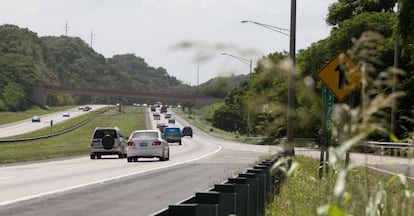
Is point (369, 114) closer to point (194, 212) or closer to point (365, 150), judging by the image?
point (365, 150)

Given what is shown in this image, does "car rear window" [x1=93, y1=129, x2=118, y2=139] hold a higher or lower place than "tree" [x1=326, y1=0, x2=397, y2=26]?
lower

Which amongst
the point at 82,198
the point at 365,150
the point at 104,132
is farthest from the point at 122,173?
the point at 365,150

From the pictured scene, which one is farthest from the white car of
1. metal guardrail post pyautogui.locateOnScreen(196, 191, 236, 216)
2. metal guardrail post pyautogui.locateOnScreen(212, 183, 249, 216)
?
metal guardrail post pyautogui.locateOnScreen(196, 191, 236, 216)

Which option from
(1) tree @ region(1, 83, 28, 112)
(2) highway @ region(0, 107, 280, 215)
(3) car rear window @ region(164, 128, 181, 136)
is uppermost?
(1) tree @ region(1, 83, 28, 112)

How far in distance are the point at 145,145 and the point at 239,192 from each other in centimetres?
3182

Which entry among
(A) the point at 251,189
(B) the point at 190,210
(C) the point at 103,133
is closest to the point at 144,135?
(C) the point at 103,133

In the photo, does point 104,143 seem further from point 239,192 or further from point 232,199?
point 232,199

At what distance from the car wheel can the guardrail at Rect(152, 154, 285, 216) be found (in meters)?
31.4

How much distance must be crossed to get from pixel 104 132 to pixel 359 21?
28.0 m

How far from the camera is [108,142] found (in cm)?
4431

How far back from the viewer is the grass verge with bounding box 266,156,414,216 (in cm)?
404

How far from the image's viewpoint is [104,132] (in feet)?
148

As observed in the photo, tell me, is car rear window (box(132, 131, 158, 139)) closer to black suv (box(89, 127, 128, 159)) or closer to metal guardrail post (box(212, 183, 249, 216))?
black suv (box(89, 127, 128, 159))

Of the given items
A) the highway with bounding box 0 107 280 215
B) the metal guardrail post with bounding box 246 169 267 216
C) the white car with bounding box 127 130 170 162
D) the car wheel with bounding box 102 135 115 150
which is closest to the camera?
the metal guardrail post with bounding box 246 169 267 216
